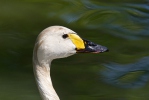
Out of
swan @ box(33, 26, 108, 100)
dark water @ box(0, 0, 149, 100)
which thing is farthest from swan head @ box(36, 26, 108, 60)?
dark water @ box(0, 0, 149, 100)

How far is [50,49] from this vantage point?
198 inches

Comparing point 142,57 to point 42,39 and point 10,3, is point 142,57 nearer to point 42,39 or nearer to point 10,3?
point 10,3

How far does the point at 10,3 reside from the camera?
8641 millimetres

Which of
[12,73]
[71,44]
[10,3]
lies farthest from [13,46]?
[71,44]

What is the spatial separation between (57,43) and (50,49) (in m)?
0.07

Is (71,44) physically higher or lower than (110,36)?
higher

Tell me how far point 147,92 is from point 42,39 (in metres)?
1.95

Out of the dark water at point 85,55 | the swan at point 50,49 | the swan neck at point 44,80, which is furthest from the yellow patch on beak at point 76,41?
the dark water at point 85,55

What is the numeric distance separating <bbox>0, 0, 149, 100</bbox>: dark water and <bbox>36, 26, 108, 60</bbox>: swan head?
1388 millimetres

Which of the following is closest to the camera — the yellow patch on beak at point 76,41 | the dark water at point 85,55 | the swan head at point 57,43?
the swan head at point 57,43

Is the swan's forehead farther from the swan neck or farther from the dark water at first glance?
the dark water

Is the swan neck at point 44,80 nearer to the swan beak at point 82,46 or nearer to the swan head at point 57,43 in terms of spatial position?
the swan head at point 57,43

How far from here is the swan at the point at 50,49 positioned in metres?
5.02

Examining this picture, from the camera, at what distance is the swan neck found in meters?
5.08
